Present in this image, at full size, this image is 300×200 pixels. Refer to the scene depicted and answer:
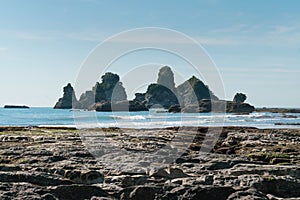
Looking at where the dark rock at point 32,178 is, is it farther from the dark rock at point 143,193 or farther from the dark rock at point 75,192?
the dark rock at point 143,193

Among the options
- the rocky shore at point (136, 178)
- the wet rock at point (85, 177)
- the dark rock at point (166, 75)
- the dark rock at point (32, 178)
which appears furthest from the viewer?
the dark rock at point (166, 75)

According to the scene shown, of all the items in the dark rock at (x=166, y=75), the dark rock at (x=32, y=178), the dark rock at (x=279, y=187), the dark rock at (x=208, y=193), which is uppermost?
the dark rock at (x=166, y=75)

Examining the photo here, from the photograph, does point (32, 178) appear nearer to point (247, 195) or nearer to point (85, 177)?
point (85, 177)

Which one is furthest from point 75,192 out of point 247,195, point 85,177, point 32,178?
point 247,195

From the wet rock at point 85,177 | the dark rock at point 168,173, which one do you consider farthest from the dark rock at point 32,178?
the dark rock at point 168,173

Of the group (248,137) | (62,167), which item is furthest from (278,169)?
(248,137)

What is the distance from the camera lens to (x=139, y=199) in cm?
1627

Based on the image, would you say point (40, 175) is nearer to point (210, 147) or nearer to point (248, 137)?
point (210, 147)

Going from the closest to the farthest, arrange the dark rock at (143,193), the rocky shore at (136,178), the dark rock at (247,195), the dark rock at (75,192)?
1. the dark rock at (247,195)
2. the rocky shore at (136,178)
3. the dark rock at (75,192)
4. the dark rock at (143,193)

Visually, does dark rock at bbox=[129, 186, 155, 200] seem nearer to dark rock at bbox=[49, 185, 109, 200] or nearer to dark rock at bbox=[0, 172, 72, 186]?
dark rock at bbox=[49, 185, 109, 200]

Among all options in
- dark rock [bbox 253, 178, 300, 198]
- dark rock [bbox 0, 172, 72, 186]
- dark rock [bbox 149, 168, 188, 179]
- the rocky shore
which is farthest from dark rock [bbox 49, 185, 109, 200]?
dark rock [bbox 253, 178, 300, 198]

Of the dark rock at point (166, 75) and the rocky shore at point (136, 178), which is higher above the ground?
the dark rock at point (166, 75)

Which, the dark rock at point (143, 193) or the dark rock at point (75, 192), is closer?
the dark rock at point (75, 192)

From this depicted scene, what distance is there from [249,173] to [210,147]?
22061mm
